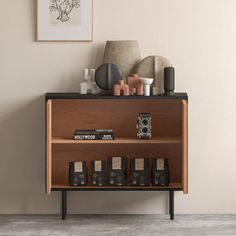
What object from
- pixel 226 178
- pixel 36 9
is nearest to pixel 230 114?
Result: pixel 226 178

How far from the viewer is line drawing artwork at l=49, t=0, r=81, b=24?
4.55 meters

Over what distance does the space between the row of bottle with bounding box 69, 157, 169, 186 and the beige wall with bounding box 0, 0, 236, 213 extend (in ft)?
0.73

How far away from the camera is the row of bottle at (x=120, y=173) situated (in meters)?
4.46

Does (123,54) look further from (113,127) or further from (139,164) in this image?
(139,164)

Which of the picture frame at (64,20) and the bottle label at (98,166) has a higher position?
the picture frame at (64,20)

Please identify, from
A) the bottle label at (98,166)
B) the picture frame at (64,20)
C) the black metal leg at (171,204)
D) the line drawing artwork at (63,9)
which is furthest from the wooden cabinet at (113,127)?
the line drawing artwork at (63,9)

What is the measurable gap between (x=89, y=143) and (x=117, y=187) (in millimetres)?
346

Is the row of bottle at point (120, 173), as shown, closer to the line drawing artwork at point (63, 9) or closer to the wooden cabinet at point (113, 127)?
the wooden cabinet at point (113, 127)

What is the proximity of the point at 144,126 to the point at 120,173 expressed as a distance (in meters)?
0.35

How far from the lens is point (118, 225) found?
14.3 ft

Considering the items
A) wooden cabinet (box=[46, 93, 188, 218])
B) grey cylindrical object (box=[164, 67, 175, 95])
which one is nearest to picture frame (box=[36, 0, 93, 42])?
wooden cabinet (box=[46, 93, 188, 218])

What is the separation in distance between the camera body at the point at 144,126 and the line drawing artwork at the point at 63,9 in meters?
0.81

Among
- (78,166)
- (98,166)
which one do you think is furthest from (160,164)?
(78,166)

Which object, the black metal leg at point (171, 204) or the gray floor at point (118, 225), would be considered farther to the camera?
the black metal leg at point (171, 204)
